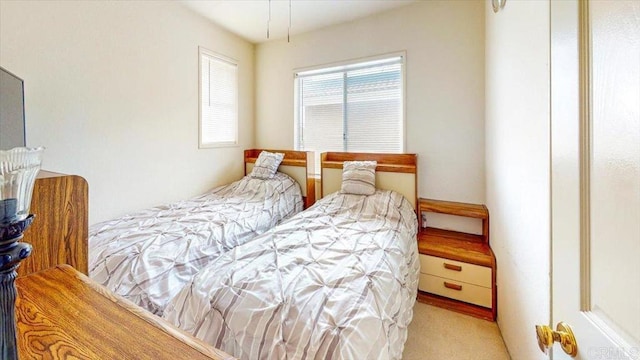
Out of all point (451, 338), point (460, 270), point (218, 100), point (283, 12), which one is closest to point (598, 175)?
point (451, 338)

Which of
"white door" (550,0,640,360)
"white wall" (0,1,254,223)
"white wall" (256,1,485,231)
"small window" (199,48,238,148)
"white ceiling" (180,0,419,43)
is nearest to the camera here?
"white door" (550,0,640,360)

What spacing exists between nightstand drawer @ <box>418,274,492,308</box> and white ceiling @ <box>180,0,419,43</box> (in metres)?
2.78

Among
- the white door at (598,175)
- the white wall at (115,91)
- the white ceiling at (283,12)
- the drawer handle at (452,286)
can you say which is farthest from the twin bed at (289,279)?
the white ceiling at (283,12)

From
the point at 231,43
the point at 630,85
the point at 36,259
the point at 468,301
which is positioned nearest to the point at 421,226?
the point at 468,301

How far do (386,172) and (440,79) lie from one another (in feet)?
3.57

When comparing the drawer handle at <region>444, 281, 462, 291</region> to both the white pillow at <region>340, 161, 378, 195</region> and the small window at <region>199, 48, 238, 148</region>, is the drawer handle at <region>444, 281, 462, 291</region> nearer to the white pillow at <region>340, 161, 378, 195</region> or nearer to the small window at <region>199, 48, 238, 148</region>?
the white pillow at <region>340, 161, 378, 195</region>

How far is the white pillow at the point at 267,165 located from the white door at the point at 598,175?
3.00 meters

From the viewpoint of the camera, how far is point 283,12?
300cm

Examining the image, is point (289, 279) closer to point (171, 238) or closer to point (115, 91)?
point (171, 238)

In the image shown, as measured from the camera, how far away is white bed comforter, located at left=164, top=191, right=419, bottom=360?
3.44 ft

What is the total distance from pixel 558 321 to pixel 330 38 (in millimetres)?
3459

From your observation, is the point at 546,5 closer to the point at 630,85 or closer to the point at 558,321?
the point at 630,85

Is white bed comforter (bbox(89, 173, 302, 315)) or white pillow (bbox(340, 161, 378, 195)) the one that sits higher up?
white pillow (bbox(340, 161, 378, 195))

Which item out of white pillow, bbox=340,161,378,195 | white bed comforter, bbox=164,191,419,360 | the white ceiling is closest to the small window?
the white ceiling
